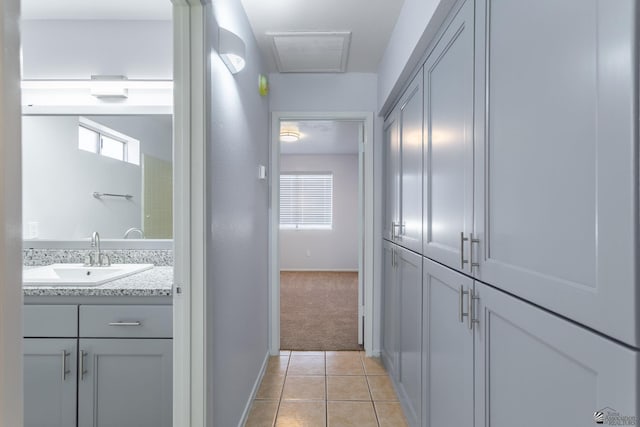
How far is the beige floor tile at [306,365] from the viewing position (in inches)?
100

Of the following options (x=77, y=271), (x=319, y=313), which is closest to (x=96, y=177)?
(x=77, y=271)

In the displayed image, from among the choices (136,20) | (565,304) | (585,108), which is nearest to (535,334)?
(565,304)

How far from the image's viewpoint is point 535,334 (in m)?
0.79

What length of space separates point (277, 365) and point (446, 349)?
1.68 m

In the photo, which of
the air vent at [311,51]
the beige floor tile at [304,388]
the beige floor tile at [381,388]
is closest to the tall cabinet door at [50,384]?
the beige floor tile at [304,388]

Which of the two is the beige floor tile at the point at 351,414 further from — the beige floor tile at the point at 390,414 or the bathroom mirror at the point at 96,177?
the bathroom mirror at the point at 96,177

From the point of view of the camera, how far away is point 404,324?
2078mm

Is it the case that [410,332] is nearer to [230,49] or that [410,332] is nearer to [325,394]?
[325,394]

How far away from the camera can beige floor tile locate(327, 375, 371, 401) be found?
7.26 ft

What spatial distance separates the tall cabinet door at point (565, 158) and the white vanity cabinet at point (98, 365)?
1407 millimetres

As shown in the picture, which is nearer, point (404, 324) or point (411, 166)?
point (411, 166)

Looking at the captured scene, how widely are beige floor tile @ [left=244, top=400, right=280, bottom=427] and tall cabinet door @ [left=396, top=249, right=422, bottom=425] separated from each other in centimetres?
80

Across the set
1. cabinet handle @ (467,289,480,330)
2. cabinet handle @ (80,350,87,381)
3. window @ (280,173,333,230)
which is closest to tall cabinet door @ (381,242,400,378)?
cabinet handle @ (467,289,480,330)

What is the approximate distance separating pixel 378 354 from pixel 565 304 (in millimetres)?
2379
